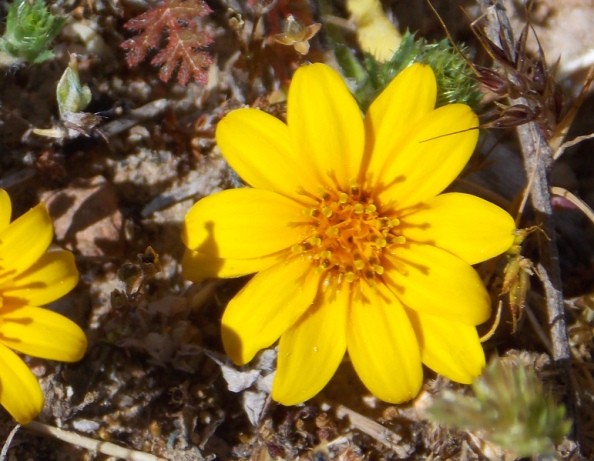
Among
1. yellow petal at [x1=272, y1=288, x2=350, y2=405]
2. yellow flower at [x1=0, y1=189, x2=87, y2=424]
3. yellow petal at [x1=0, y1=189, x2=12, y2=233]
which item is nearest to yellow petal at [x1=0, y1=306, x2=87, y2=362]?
yellow flower at [x1=0, y1=189, x2=87, y2=424]

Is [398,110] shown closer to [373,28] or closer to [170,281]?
[373,28]

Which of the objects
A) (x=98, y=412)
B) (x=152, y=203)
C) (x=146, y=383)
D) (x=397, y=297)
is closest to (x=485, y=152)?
(x=397, y=297)

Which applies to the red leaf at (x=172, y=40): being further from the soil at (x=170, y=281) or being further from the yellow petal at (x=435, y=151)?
the yellow petal at (x=435, y=151)

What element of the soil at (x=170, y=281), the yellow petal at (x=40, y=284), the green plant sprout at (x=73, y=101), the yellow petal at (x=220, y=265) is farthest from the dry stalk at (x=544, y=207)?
the yellow petal at (x=40, y=284)

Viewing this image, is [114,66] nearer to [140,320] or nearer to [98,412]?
[140,320]

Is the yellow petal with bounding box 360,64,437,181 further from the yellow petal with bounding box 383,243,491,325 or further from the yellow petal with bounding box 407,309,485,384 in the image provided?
the yellow petal with bounding box 407,309,485,384

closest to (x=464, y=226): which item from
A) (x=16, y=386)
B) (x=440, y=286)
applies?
(x=440, y=286)
